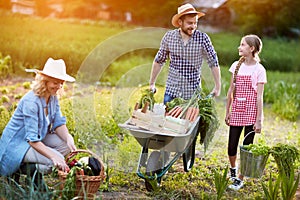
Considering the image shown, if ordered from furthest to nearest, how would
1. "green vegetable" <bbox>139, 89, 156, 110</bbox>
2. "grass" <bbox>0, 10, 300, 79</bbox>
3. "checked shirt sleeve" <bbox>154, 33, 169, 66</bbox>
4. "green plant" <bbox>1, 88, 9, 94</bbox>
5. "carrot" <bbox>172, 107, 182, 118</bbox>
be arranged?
"grass" <bbox>0, 10, 300, 79</bbox> → "green plant" <bbox>1, 88, 9, 94</bbox> → "checked shirt sleeve" <bbox>154, 33, 169, 66</bbox> → "green vegetable" <bbox>139, 89, 156, 110</bbox> → "carrot" <bbox>172, 107, 182, 118</bbox>

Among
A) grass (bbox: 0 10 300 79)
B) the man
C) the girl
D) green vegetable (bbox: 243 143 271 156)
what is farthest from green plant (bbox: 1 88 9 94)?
green vegetable (bbox: 243 143 271 156)

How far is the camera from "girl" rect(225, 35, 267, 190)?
4.62 metres

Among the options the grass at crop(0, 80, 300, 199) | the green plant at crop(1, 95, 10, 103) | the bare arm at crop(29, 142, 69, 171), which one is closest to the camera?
the bare arm at crop(29, 142, 69, 171)

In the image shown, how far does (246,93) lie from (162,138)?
37.6 inches

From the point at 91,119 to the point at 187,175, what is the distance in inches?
67.3

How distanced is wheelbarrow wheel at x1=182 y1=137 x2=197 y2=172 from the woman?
1.16 metres

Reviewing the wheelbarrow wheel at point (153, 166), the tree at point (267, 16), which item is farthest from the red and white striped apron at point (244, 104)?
the tree at point (267, 16)

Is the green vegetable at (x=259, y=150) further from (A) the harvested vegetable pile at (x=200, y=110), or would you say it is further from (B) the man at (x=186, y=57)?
(B) the man at (x=186, y=57)

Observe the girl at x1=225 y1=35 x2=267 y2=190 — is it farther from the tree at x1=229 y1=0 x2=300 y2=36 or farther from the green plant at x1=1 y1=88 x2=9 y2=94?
the tree at x1=229 y1=0 x2=300 y2=36

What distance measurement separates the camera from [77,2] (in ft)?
36.6

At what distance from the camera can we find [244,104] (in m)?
4.72

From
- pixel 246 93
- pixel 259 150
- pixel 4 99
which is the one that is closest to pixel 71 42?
pixel 4 99

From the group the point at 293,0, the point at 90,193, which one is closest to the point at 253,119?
the point at 90,193

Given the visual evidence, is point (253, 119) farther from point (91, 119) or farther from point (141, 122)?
point (91, 119)
